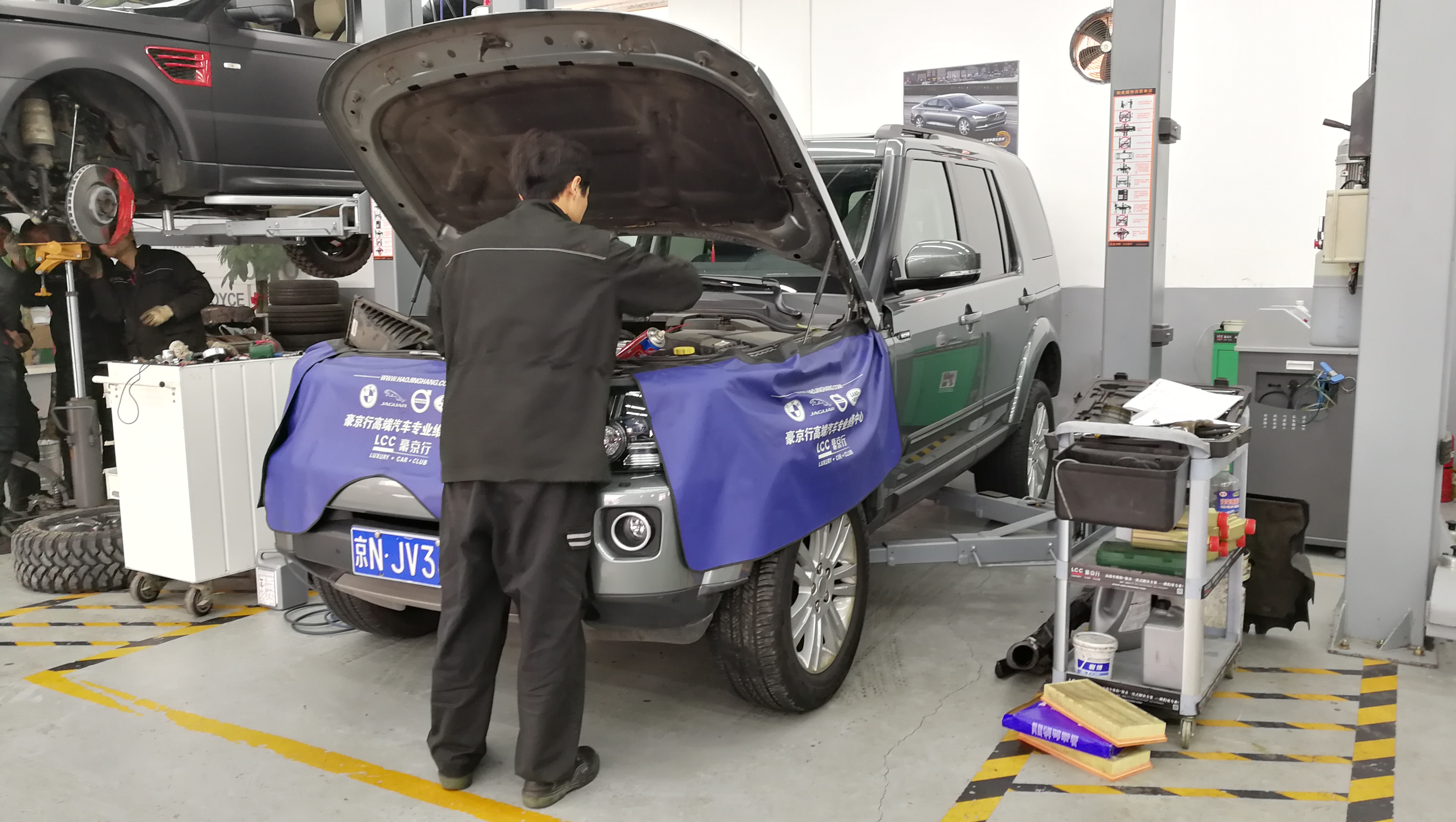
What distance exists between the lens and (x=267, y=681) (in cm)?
370

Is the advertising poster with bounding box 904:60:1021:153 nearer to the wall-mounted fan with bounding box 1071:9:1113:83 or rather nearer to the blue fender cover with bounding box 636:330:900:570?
the wall-mounted fan with bounding box 1071:9:1113:83

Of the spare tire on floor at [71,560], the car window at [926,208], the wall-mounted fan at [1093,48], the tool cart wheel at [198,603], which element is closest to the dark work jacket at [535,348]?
the car window at [926,208]

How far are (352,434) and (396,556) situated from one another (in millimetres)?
388

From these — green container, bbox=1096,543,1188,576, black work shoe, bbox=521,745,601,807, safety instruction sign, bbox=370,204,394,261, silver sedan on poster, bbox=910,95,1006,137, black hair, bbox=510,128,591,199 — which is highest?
silver sedan on poster, bbox=910,95,1006,137

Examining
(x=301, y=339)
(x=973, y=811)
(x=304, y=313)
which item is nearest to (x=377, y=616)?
(x=973, y=811)

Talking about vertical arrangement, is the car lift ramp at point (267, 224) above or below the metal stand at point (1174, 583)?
above

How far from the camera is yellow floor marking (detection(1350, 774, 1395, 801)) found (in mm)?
2770

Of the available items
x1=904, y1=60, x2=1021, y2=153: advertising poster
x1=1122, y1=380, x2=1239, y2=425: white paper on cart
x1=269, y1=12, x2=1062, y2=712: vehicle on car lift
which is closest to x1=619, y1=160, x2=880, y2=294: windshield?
x1=269, y1=12, x2=1062, y2=712: vehicle on car lift

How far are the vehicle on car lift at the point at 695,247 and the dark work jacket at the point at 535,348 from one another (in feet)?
0.45

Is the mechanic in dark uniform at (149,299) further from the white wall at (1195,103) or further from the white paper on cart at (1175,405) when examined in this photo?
the white paper on cart at (1175,405)

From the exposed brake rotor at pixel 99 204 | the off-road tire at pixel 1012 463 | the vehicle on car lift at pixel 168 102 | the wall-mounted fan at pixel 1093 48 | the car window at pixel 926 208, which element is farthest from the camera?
the wall-mounted fan at pixel 1093 48

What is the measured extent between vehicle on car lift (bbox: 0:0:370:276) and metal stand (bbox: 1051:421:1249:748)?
13.0 feet

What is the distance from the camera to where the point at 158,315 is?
5695 mm

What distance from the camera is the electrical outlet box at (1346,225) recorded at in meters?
3.91
